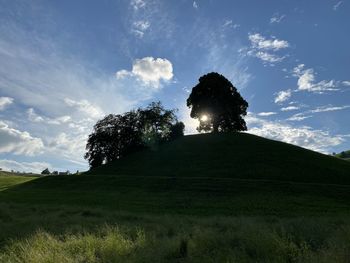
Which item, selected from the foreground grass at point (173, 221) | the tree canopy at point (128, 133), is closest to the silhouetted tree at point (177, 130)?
the tree canopy at point (128, 133)

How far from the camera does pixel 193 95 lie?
97938 mm

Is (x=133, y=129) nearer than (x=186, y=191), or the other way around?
(x=186, y=191)

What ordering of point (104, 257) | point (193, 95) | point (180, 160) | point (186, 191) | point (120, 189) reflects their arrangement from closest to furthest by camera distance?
1. point (104, 257)
2. point (186, 191)
3. point (120, 189)
4. point (180, 160)
5. point (193, 95)

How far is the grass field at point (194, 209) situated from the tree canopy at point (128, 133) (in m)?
8.03

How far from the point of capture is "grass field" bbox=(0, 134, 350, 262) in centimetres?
1137

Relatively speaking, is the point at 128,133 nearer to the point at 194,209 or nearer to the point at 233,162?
the point at 233,162

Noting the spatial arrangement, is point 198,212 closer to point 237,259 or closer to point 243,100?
point 237,259

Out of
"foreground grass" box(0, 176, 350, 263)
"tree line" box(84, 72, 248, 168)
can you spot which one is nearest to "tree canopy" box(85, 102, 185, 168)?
"tree line" box(84, 72, 248, 168)

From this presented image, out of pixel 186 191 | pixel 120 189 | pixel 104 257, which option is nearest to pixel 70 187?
pixel 120 189

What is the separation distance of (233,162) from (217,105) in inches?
1279

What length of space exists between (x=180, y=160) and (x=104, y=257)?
5721 cm

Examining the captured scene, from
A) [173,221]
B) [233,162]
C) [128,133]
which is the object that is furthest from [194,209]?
[128,133]

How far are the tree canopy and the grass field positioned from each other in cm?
803

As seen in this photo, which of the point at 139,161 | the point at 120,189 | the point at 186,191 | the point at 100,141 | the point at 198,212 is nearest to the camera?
the point at 198,212
